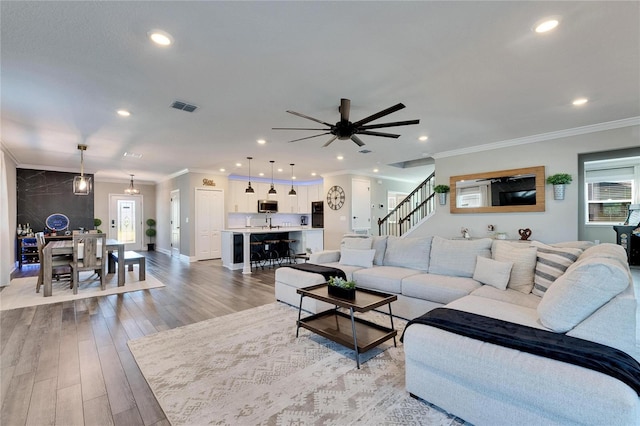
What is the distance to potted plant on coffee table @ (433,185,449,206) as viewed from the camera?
6074 millimetres

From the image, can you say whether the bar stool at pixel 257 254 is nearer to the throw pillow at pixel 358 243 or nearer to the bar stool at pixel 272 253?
the bar stool at pixel 272 253

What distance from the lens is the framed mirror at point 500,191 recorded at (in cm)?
499

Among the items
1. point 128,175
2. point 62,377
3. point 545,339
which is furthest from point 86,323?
point 128,175

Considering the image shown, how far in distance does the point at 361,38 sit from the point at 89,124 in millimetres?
4175

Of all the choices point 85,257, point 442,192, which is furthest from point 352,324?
point 85,257

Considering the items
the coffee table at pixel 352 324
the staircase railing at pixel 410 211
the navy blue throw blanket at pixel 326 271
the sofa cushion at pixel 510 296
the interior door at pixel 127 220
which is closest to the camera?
the coffee table at pixel 352 324

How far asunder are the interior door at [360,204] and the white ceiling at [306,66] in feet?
12.9

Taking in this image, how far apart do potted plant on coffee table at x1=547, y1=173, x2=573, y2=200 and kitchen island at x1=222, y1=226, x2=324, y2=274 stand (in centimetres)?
531

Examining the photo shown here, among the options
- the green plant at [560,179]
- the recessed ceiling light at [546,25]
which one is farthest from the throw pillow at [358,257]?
the green plant at [560,179]

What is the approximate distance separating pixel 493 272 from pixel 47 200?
10.4 meters

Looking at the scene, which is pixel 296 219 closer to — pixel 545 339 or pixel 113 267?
pixel 113 267

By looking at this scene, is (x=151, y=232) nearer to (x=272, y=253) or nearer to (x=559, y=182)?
(x=272, y=253)

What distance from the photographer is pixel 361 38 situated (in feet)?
7.35

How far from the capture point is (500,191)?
538 cm
